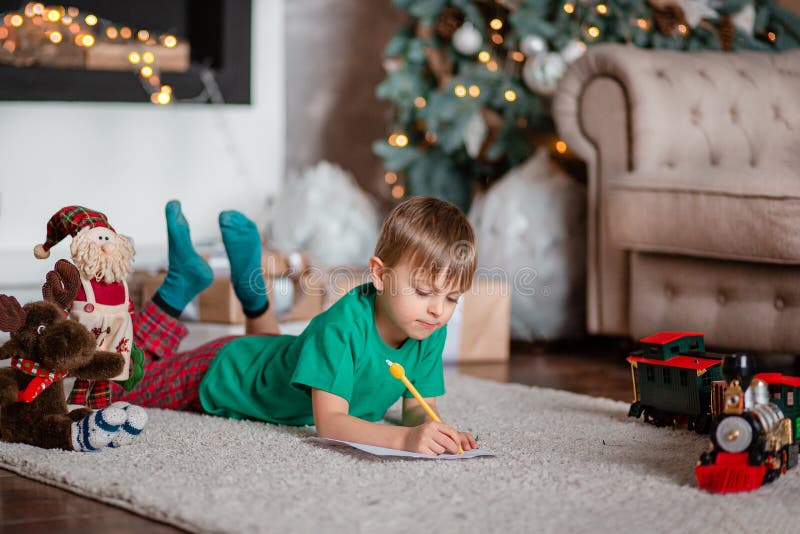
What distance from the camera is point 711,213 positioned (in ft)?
6.60

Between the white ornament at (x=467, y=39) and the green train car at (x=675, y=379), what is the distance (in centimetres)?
134

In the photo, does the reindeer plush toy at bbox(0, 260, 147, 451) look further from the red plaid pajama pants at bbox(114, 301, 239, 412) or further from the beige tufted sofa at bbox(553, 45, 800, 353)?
the beige tufted sofa at bbox(553, 45, 800, 353)

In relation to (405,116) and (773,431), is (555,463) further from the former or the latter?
(405,116)

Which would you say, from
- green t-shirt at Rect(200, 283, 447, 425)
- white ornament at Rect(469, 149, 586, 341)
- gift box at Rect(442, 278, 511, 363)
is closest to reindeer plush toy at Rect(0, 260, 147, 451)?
green t-shirt at Rect(200, 283, 447, 425)

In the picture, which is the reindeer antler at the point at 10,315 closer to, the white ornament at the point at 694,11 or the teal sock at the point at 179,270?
the teal sock at the point at 179,270

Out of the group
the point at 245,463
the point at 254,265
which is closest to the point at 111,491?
the point at 245,463

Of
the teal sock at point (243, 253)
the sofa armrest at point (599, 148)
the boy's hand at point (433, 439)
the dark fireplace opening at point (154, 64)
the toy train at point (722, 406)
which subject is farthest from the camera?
the dark fireplace opening at point (154, 64)

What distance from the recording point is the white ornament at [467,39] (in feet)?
8.85

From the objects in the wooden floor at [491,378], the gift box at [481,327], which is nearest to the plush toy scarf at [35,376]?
the wooden floor at [491,378]

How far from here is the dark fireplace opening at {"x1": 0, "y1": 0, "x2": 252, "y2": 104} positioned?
250 centimetres

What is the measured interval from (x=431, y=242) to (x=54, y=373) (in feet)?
1.79

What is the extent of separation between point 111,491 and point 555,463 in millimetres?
559

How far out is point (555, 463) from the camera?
1.34 m

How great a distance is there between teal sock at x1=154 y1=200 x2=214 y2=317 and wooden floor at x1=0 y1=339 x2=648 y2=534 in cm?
50
